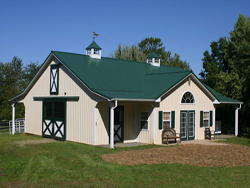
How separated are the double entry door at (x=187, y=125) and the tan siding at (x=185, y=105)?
0.96 ft

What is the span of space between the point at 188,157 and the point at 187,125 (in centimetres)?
655

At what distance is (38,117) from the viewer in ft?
70.2

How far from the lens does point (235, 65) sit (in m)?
32.0

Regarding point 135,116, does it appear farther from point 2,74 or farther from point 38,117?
point 2,74

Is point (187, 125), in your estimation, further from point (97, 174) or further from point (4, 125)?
point (4, 125)

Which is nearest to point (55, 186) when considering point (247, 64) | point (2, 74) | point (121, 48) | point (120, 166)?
point (120, 166)

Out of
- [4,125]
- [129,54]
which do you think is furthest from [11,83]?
[129,54]

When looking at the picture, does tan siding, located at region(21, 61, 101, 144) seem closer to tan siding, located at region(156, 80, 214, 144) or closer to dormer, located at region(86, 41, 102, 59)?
dormer, located at region(86, 41, 102, 59)

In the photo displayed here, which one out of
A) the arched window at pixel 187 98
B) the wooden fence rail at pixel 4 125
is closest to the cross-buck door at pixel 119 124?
the arched window at pixel 187 98

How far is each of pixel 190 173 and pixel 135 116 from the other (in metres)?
8.58

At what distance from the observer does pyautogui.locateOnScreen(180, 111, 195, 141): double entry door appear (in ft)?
62.7

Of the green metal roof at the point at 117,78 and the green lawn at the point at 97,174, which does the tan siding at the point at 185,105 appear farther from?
the green lawn at the point at 97,174

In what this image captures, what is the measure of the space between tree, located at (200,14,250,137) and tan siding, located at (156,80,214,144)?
415 cm

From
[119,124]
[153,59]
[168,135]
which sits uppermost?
[153,59]
